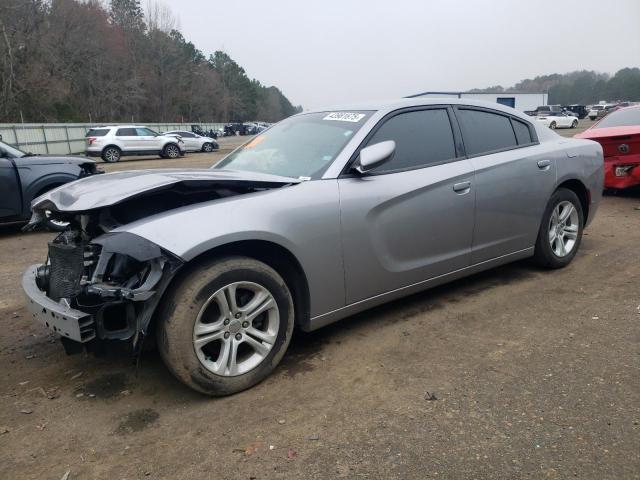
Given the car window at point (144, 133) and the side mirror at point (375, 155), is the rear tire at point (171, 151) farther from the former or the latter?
the side mirror at point (375, 155)

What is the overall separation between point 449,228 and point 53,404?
2.73 m

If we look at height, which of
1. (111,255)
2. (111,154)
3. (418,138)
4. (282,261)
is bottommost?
(282,261)

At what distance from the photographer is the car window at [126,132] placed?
2315 centimetres

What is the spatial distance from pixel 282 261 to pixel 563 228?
3.07 meters

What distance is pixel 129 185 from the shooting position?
2.79 meters

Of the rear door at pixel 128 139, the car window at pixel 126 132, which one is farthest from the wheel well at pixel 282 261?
the car window at pixel 126 132

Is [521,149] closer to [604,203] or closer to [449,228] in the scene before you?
[449,228]

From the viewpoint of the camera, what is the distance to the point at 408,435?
7.59ft

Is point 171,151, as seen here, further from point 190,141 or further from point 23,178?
point 23,178

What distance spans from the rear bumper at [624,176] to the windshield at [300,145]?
5.84 metres

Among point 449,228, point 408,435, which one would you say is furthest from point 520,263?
point 408,435

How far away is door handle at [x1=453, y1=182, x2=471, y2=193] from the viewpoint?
11.8 feet

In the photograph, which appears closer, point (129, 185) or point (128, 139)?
point (129, 185)

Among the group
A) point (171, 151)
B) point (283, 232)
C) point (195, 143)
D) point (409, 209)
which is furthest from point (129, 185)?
point (195, 143)
